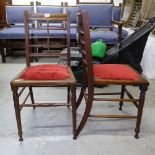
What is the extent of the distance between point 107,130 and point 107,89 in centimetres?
88

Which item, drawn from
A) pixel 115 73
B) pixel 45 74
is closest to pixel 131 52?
pixel 115 73

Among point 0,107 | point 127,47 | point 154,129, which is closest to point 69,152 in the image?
point 154,129

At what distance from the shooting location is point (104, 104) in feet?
7.18

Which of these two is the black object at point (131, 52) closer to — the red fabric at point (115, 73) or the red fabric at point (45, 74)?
the red fabric at point (115, 73)

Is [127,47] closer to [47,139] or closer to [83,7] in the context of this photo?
[47,139]

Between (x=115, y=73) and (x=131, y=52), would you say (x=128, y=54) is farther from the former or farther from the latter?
(x=115, y=73)

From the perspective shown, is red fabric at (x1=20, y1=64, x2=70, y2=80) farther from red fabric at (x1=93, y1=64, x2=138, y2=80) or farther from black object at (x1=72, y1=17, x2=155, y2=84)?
black object at (x1=72, y1=17, x2=155, y2=84)

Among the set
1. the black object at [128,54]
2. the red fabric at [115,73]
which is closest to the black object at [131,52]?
the black object at [128,54]

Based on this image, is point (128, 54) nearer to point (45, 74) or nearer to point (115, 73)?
point (115, 73)

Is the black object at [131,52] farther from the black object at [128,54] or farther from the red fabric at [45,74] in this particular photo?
the red fabric at [45,74]

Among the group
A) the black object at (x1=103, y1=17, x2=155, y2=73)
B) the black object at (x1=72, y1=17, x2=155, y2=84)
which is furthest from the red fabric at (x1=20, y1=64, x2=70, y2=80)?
the black object at (x1=103, y1=17, x2=155, y2=73)

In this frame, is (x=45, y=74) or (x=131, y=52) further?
(x=131, y=52)

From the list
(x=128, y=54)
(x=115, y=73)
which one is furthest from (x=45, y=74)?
(x=128, y=54)

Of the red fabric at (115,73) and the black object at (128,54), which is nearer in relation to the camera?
the red fabric at (115,73)
